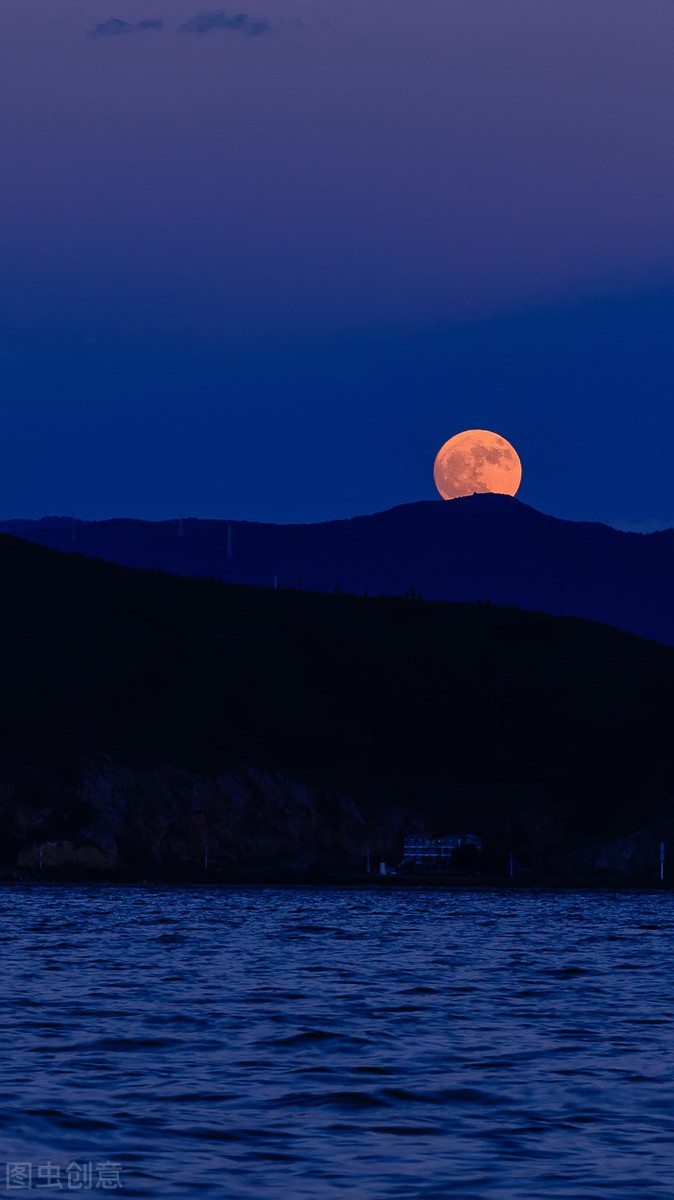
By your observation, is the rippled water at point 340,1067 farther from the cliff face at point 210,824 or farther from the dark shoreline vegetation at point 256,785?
the dark shoreline vegetation at point 256,785

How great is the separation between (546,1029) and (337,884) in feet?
365

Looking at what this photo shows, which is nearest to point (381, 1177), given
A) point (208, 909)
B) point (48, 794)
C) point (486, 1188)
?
point (486, 1188)

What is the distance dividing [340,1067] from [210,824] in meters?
143

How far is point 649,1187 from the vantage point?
2045cm

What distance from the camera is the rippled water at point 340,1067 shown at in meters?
21.6

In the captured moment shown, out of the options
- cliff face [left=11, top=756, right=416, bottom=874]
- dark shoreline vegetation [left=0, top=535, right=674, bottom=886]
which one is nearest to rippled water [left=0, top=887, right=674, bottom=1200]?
cliff face [left=11, top=756, right=416, bottom=874]

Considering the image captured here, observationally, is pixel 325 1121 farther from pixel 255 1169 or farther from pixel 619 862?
pixel 619 862

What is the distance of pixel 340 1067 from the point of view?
31.7 metres

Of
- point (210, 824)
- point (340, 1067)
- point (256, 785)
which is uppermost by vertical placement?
point (256, 785)

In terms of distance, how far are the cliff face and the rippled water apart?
3712 inches

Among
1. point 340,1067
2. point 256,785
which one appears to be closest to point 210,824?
point 256,785

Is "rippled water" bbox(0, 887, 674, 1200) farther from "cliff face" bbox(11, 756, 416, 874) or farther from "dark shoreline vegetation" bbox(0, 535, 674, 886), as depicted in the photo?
"dark shoreline vegetation" bbox(0, 535, 674, 886)

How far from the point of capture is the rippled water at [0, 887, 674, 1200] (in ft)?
70.9

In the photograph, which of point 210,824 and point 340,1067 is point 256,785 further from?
point 340,1067
